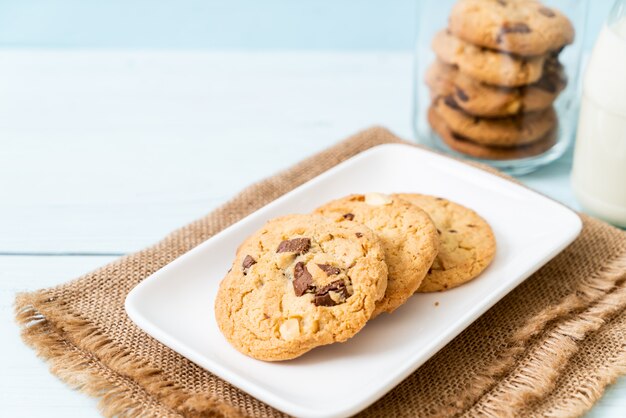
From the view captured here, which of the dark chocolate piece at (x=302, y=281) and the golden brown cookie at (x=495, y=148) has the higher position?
the dark chocolate piece at (x=302, y=281)

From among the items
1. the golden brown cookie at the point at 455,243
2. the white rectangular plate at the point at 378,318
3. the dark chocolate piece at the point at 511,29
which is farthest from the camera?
the dark chocolate piece at the point at 511,29

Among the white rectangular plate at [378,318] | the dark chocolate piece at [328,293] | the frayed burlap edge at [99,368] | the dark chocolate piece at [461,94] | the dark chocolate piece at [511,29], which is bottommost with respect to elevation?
the frayed burlap edge at [99,368]

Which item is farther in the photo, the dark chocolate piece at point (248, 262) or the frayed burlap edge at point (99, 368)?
the dark chocolate piece at point (248, 262)

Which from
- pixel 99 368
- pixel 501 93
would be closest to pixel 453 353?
pixel 99 368

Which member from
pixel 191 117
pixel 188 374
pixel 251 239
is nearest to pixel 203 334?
pixel 188 374

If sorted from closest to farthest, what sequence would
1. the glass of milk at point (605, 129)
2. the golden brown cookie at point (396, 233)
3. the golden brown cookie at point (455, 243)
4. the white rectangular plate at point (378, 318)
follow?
the white rectangular plate at point (378, 318), the golden brown cookie at point (396, 233), the golden brown cookie at point (455, 243), the glass of milk at point (605, 129)

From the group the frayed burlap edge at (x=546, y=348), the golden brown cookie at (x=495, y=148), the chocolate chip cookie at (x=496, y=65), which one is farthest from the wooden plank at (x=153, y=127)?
the frayed burlap edge at (x=546, y=348)

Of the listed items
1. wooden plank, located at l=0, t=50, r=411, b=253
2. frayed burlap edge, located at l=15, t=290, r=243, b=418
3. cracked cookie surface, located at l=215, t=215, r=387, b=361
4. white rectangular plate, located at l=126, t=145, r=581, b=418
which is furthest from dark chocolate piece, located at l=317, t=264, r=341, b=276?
wooden plank, located at l=0, t=50, r=411, b=253

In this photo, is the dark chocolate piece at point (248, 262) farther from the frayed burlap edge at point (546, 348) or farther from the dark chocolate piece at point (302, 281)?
the frayed burlap edge at point (546, 348)

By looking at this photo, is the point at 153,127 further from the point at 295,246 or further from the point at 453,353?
the point at 453,353

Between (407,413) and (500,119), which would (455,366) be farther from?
(500,119)
